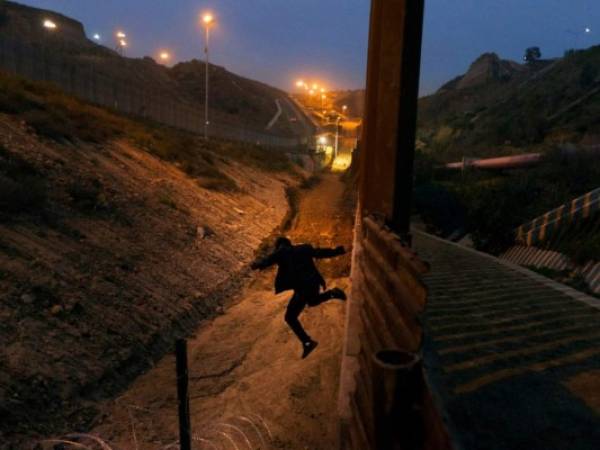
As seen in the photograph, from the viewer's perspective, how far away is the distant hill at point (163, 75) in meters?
61.3

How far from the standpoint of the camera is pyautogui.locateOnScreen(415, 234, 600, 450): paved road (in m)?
3.17

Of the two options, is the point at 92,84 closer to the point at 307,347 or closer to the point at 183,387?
the point at 307,347

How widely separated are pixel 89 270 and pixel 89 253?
2.18 ft

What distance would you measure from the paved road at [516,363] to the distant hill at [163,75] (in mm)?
46115

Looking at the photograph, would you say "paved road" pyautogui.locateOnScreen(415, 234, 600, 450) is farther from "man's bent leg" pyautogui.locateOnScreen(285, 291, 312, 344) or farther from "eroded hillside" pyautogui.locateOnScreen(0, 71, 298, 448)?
"eroded hillside" pyautogui.locateOnScreen(0, 71, 298, 448)

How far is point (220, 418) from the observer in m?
5.53

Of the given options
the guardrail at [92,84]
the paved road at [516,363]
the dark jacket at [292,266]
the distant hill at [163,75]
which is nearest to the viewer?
the paved road at [516,363]

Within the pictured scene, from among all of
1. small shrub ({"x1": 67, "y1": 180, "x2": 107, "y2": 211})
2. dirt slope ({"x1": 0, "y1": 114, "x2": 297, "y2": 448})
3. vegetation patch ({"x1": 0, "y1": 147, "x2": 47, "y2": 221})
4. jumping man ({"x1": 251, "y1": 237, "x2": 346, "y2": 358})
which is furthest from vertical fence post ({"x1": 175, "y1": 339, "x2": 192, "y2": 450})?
small shrub ({"x1": 67, "y1": 180, "x2": 107, "y2": 211})

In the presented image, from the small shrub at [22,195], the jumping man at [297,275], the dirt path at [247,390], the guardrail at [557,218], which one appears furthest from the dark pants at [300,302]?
the guardrail at [557,218]

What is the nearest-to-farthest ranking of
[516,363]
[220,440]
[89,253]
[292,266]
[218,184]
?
[516,363] < [220,440] < [292,266] < [89,253] < [218,184]

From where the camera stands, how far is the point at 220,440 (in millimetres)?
5082

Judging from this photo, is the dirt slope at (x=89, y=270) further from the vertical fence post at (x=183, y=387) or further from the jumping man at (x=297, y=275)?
the jumping man at (x=297, y=275)

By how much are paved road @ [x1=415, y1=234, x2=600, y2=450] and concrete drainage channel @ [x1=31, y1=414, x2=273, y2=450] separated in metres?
2.02

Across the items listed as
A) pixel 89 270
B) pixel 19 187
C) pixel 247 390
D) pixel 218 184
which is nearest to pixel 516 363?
pixel 247 390
